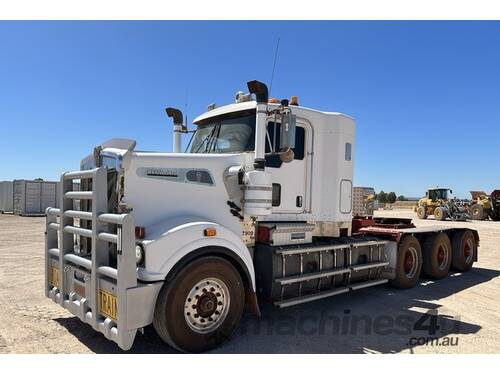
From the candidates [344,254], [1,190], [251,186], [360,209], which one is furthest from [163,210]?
[1,190]

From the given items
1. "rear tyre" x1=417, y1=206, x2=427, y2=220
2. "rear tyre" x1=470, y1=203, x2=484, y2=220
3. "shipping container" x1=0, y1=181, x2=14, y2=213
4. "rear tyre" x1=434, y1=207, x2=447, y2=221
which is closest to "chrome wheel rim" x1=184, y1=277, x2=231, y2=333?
"rear tyre" x1=434, y1=207, x2=447, y2=221

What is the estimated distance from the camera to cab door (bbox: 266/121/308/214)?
5.65m

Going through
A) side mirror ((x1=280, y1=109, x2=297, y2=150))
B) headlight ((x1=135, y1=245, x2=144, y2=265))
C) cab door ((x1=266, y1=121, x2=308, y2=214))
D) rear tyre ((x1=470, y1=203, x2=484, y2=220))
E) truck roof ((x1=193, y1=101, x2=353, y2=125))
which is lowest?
rear tyre ((x1=470, y1=203, x2=484, y2=220))

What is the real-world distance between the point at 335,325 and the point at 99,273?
3.10 m

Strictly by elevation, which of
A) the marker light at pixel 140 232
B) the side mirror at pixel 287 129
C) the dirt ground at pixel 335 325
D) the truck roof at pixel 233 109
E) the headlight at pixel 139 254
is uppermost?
the truck roof at pixel 233 109

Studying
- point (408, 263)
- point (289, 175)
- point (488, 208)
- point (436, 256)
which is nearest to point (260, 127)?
point (289, 175)

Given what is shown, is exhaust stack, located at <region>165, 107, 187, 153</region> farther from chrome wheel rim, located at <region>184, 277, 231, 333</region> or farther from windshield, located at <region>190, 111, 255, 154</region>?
chrome wheel rim, located at <region>184, 277, 231, 333</region>

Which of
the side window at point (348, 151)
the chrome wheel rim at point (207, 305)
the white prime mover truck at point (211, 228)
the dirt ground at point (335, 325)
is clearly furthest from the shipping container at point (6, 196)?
the chrome wheel rim at point (207, 305)

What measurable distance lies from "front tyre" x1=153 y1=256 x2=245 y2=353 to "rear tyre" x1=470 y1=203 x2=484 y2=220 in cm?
3149

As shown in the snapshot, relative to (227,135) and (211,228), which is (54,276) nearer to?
(211,228)

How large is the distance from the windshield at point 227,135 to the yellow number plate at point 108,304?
97.8 inches

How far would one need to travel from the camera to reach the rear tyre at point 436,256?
8.73 m

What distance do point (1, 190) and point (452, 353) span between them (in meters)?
36.9

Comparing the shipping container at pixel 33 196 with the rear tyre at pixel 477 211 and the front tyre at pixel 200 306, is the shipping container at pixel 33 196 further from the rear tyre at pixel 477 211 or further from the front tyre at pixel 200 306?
the rear tyre at pixel 477 211
